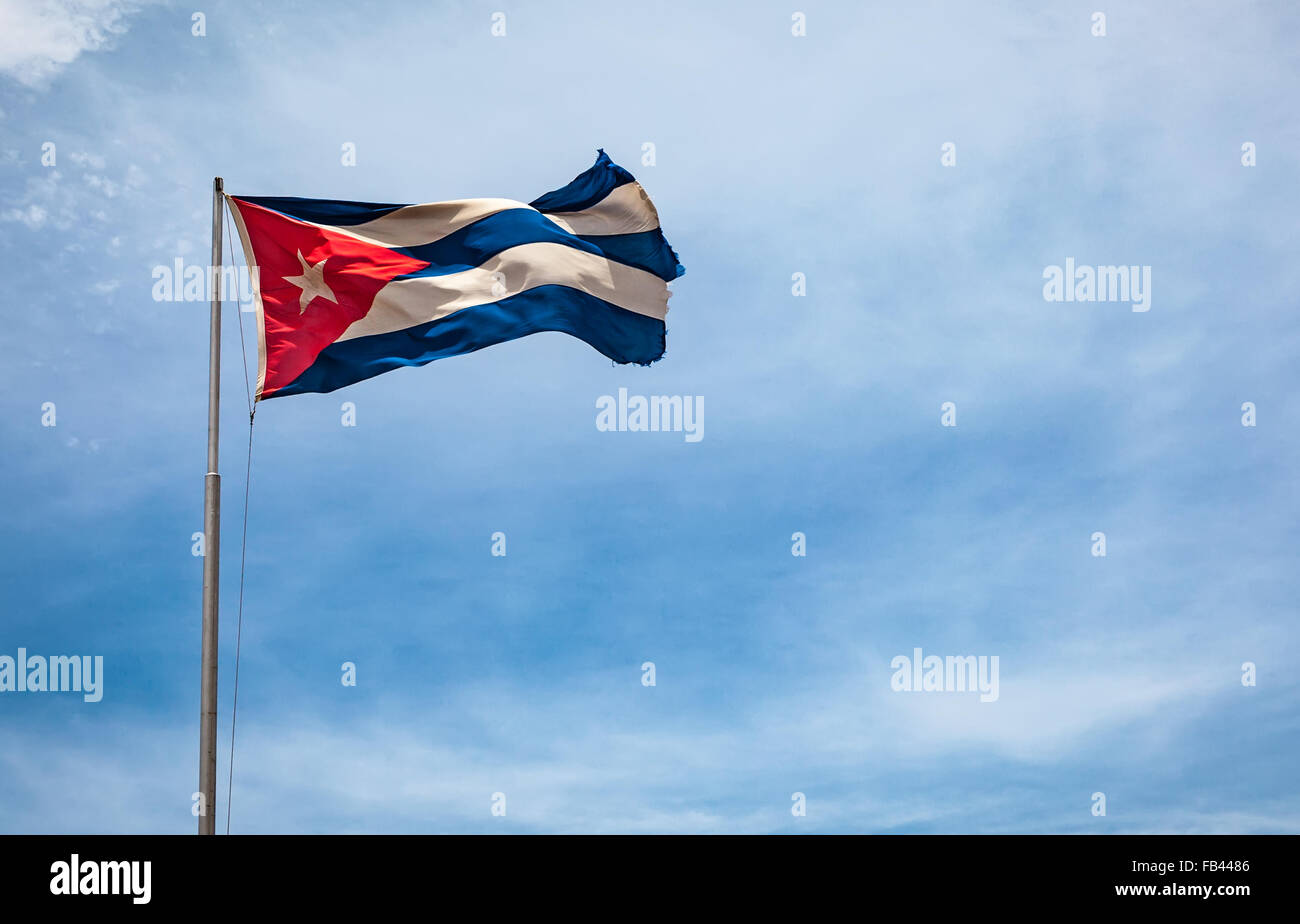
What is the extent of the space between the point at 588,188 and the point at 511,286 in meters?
2.40

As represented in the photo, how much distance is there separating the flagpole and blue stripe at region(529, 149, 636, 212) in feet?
21.7

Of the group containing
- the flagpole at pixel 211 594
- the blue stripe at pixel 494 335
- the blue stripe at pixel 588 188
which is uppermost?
the blue stripe at pixel 588 188

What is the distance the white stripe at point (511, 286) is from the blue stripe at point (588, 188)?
0.98 m

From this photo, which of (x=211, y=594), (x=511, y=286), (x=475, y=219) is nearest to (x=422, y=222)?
(x=475, y=219)

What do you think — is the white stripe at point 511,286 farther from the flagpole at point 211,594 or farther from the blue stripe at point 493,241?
the flagpole at point 211,594

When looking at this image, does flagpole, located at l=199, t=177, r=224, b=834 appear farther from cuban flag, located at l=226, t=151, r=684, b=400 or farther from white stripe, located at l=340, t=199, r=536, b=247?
white stripe, located at l=340, t=199, r=536, b=247

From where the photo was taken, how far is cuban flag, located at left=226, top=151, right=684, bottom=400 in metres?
18.4

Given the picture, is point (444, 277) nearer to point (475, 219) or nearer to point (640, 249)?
point (475, 219)

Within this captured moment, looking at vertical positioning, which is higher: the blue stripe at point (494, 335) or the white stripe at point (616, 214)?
the white stripe at point (616, 214)

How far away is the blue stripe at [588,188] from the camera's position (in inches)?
847

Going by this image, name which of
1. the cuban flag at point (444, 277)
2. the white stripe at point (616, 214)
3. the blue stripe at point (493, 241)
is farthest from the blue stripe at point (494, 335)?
the white stripe at point (616, 214)

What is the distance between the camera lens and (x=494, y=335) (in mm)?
19891
